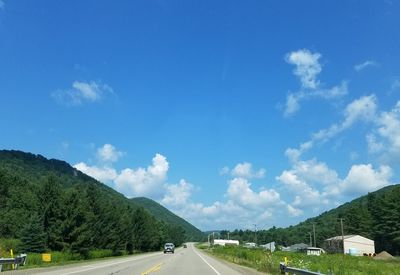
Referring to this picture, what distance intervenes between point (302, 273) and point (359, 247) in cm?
9795

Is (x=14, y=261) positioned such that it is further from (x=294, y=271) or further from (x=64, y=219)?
(x=64, y=219)

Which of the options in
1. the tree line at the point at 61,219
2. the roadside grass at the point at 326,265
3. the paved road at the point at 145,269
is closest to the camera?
the roadside grass at the point at 326,265

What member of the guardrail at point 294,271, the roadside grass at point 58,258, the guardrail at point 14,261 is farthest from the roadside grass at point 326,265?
the roadside grass at point 58,258

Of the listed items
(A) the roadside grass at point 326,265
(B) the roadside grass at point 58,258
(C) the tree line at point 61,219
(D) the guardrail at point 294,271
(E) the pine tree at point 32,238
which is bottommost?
(D) the guardrail at point 294,271

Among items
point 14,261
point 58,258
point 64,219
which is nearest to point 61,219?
point 64,219

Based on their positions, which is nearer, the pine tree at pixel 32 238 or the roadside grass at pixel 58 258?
the roadside grass at pixel 58 258

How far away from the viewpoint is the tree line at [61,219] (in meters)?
59.4

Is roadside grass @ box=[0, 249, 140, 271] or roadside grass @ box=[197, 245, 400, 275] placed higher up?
roadside grass @ box=[0, 249, 140, 271]

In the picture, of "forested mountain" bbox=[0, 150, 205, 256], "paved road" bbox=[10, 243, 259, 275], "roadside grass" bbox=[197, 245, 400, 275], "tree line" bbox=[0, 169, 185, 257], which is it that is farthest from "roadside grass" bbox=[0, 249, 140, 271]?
"roadside grass" bbox=[197, 245, 400, 275]

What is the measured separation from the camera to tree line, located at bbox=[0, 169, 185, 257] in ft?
195

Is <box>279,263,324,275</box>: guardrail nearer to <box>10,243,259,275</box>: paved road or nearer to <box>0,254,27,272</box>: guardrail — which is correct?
<box>10,243,259,275</box>: paved road

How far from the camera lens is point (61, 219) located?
6306cm

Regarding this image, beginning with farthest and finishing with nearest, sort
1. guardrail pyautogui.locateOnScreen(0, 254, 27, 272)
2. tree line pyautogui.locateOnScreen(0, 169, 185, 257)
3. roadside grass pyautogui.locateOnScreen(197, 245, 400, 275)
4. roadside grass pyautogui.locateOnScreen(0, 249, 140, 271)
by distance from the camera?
1. tree line pyautogui.locateOnScreen(0, 169, 185, 257)
2. roadside grass pyautogui.locateOnScreen(0, 249, 140, 271)
3. guardrail pyautogui.locateOnScreen(0, 254, 27, 272)
4. roadside grass pyautogui.locateOnScreen(197, 245, 400, 275)

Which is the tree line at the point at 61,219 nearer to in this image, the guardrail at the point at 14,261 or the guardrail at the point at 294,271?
the guardrail at the point at 14,261
